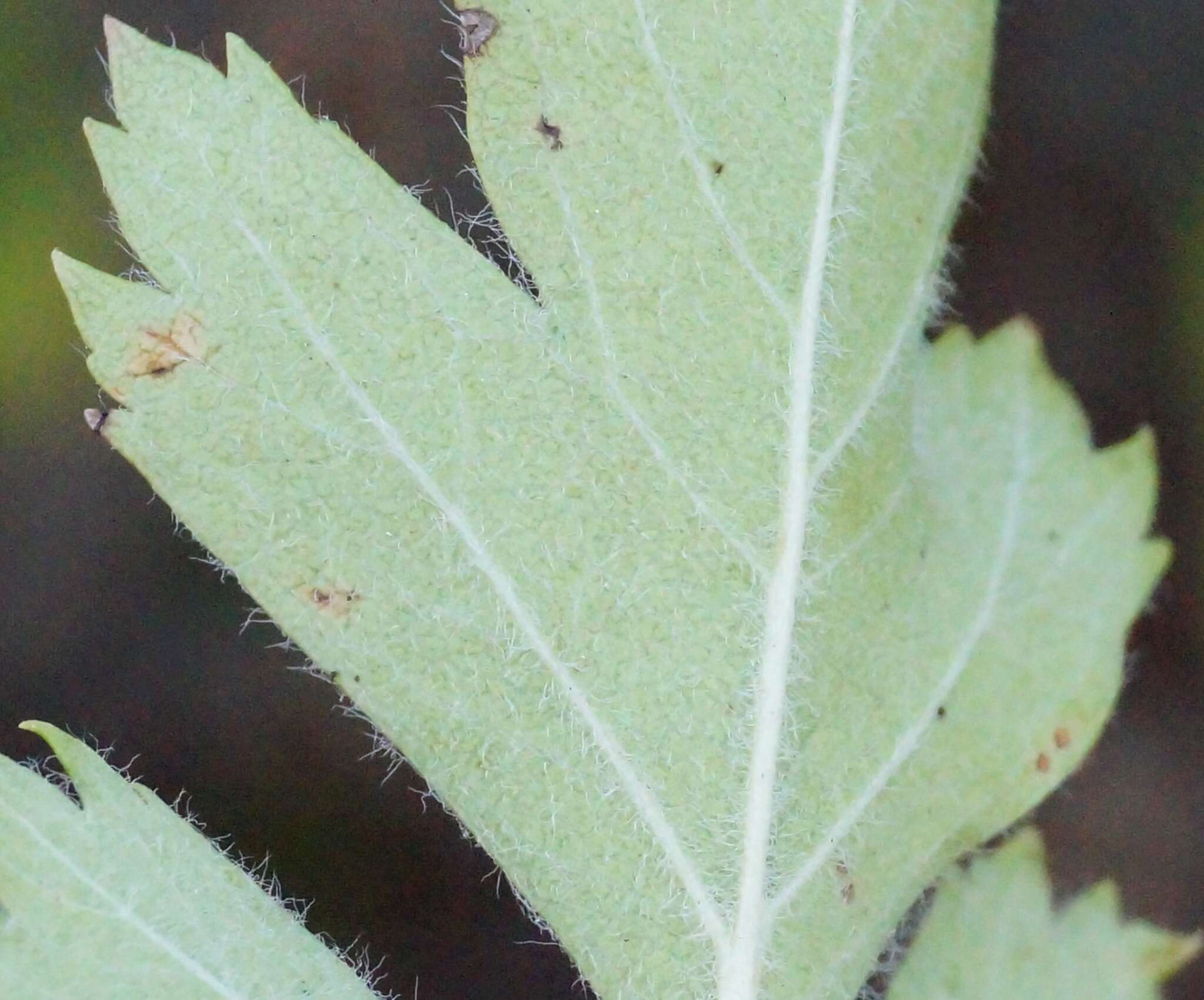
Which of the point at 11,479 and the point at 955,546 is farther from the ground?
the point at 11,479

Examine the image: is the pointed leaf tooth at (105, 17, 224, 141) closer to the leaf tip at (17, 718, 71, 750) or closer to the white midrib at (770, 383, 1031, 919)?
the leaf tip at (17, 718, 71, 750)

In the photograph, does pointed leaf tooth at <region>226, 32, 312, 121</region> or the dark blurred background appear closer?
pointed leaf tooth at <region>226, 32, 312, 121</region>

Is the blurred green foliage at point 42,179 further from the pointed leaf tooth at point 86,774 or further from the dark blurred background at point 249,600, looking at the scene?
the pointed leaf tooth at point 86,774

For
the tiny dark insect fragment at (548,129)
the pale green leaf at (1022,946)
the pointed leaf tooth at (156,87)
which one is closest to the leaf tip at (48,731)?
the pointed leaf tooth at (156,87)

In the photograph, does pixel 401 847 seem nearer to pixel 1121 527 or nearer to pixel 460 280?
pixel 460 280

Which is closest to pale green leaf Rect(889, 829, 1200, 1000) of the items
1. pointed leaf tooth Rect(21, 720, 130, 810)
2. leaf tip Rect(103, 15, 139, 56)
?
pointed leaf tooth Rect(21, 720, 130, 810)

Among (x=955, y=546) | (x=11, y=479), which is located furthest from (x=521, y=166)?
(x=11, y=479)
